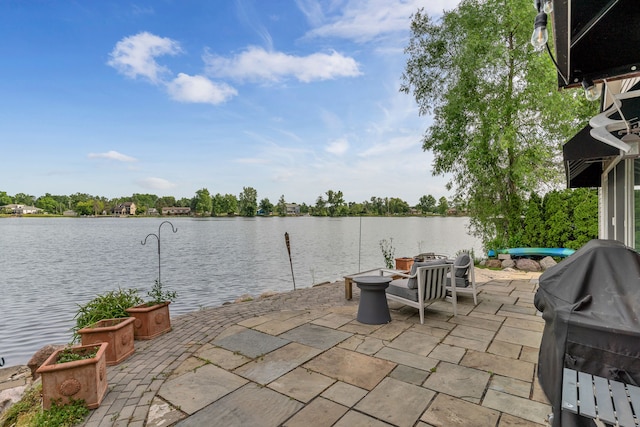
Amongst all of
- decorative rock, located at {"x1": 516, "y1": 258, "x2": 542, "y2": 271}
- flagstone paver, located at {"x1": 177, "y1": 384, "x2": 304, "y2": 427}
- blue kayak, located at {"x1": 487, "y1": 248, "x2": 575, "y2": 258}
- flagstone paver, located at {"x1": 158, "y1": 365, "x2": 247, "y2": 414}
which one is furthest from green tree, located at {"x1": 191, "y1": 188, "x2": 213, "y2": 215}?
flagstone paver, located at {"x1": 177, "y1": 384, "x2": 304, "y2": 427}

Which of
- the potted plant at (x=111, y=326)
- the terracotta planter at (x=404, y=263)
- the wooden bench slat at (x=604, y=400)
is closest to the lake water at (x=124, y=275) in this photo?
the potted plant at (x=111, y=326)

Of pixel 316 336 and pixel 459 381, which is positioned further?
pixel 316 336

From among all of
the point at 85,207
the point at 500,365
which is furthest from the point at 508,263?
the point at 85,207

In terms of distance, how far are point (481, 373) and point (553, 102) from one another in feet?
27.0

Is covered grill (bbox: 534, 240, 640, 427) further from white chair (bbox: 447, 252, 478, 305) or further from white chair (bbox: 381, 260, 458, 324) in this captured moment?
white chair (bbox: 447, 252, 478, 305)

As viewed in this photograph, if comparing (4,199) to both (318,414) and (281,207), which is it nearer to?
(281,207)

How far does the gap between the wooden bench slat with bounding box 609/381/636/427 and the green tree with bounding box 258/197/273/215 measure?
61863 millimetres

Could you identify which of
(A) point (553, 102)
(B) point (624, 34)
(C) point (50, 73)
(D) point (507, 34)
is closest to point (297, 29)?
(D) point (507, 34)

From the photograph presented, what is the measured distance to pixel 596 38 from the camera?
1.75m

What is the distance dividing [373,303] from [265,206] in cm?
6019

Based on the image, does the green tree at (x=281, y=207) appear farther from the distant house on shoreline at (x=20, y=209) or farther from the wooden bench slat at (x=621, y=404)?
the wooden bench slat at (x=621, y=404)

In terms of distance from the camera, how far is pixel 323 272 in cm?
1273

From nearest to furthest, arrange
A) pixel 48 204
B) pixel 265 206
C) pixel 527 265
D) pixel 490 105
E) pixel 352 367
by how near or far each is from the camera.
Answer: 1. pixel 352 367
2. pixel 527 265
3. pixel 490 105
4. pixel 265 206
5. pixel 48 204

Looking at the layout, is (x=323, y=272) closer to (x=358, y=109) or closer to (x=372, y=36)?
(x=358, y=109)
